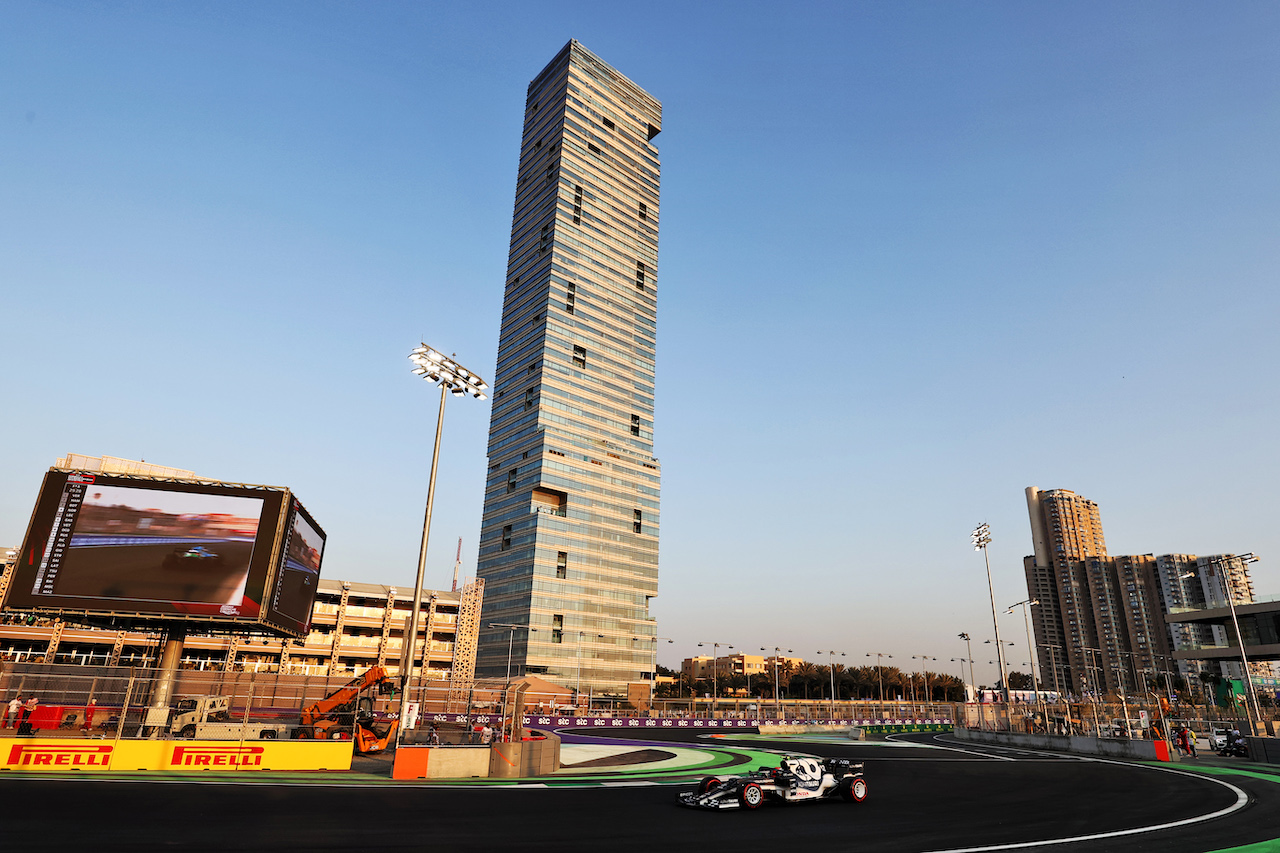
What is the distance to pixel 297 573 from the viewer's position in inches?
1545

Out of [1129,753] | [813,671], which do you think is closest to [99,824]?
[1129,753]

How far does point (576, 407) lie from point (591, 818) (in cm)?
13578

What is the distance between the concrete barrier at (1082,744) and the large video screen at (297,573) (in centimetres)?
4581

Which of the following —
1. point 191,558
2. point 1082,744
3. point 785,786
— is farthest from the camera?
point 1082,744

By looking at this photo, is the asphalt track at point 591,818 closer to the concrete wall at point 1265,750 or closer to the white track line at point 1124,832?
the white track line at point 1124,832

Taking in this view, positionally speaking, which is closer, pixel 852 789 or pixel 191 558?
pixel 852 789

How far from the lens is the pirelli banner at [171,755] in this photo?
71.7 feet

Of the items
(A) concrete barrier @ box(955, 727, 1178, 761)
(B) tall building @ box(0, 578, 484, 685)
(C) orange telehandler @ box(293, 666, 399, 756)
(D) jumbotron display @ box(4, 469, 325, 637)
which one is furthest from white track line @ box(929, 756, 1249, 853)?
(B) tall building @ box(0, 578, 484, 685)

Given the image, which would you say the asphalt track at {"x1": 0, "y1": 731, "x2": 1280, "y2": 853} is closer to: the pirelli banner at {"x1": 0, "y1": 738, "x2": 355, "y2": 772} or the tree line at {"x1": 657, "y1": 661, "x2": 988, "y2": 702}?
the pirelli banner at {"x1": 0, "y1": 738, "x2": 355, "y2": 772}

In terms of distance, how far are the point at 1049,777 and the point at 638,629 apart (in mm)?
126949

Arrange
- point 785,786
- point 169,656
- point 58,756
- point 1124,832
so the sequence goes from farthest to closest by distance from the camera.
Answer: point 169,656 < point 58,756 < point 785,786 < point 1124,832

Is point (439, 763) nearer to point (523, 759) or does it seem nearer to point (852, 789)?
point (523, 759)

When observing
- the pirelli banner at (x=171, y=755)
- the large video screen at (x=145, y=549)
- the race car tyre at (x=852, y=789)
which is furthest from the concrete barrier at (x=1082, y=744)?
the large video screen at (x=145, y=549)

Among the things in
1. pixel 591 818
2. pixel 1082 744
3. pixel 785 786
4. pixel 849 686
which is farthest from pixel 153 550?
pixel 849 686
